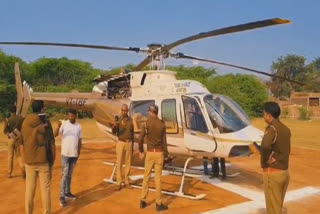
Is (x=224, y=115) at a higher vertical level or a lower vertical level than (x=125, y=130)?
higher

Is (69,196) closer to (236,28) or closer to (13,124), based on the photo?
(13,124)

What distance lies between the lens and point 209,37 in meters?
7.30

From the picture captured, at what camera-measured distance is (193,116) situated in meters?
8.49

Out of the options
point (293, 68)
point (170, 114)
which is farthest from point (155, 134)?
point (293, 68)

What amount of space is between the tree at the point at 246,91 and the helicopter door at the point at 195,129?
100 feet

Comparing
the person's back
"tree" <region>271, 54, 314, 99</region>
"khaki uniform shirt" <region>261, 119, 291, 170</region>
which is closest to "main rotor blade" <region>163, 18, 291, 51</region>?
"khaki uniform shirt" <region>261, 119, 291, 170</region>

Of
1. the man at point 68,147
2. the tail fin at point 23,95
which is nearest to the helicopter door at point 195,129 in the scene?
the man at point 68,147

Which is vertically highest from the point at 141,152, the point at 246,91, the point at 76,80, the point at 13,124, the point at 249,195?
the point at 76,80

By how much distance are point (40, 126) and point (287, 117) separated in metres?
38.3

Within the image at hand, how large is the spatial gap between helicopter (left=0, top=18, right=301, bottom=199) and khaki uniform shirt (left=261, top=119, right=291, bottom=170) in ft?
7.42

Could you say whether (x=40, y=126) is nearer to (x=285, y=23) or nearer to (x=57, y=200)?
(x=57, y=200)

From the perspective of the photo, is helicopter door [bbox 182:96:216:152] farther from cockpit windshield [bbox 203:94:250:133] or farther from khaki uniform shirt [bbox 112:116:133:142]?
khaki uniform shirt [bbox 112:116:133:142]

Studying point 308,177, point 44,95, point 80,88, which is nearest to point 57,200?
point 44,95

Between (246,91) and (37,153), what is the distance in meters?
35.5
